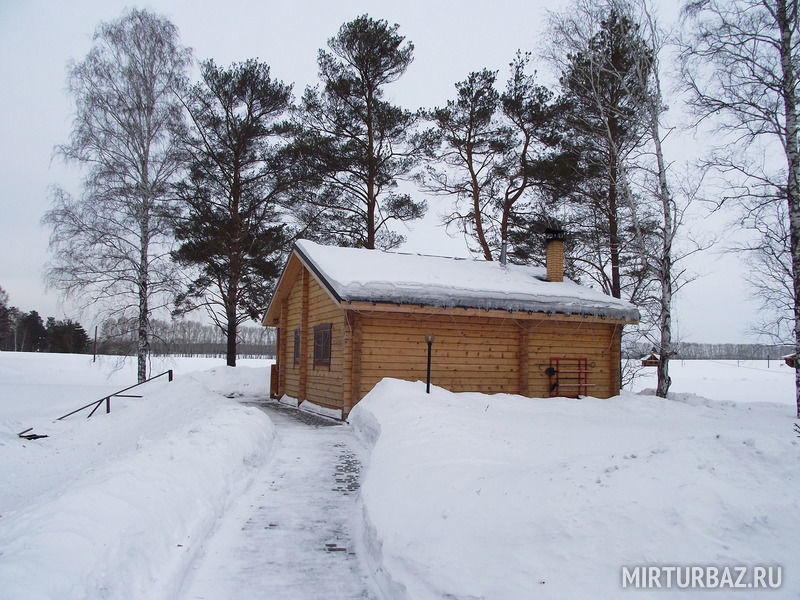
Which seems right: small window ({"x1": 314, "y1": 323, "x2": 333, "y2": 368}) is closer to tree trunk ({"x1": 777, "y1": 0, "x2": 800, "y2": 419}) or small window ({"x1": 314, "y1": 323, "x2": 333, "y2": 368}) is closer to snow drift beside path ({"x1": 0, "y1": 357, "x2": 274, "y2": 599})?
snow drift beside path ({"x1": 0, "y1": 357, "x2": 274, "y2": 599})

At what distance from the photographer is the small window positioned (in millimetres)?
12438

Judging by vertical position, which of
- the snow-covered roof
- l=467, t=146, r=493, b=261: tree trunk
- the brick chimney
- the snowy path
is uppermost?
l=467, t=146, r=493, b=261: tree trunk

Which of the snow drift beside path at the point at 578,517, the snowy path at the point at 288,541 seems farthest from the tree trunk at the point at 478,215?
the snow drift beside path at the point at 578,517

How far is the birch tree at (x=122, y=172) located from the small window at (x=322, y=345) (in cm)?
766

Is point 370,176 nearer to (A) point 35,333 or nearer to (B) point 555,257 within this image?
(B) point 555,257

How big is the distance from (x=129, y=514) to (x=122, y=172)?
16812 mm

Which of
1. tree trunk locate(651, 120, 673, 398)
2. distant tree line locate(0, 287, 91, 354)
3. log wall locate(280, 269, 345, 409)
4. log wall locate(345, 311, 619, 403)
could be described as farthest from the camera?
distant tree line locate(0, 287, 91, 354)

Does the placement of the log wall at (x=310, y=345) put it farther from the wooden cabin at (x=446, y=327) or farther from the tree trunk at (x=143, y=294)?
the tree trunk at (x=143, y=294)

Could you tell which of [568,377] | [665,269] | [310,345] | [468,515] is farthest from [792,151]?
[310,345]

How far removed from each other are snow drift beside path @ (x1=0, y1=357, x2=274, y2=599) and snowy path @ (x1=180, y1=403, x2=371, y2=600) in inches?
7.5

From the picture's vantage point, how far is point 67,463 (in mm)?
9320

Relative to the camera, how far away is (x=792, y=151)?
11188 mm

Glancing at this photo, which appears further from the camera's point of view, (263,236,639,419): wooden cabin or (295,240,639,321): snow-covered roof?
(263,236,639,419): wooden cabin

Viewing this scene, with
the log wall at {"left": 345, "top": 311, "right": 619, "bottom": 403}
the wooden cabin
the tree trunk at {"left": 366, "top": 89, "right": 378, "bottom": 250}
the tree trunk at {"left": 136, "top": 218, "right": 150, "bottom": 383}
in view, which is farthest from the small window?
the tree trunk at {"left": 366, "top": 89, "right": 378, "bottom": 250}
